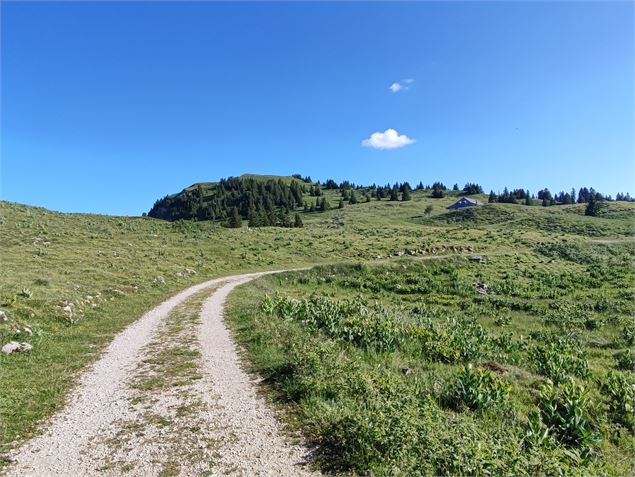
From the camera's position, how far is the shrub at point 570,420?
7195mm

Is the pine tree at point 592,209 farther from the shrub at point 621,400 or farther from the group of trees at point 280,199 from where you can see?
the shrub at point 621,400

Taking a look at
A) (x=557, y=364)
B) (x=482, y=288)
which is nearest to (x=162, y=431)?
(x=557, y=364)

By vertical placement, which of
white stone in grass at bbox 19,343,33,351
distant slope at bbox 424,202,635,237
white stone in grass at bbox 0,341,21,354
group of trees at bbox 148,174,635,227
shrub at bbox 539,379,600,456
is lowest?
shrub at bbox 539,379,600,456

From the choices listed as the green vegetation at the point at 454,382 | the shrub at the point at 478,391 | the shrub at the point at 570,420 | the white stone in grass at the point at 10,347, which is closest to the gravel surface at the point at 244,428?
the green vegetation at the point at 454,382

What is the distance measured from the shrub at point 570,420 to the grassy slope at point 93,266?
10681 millimetres

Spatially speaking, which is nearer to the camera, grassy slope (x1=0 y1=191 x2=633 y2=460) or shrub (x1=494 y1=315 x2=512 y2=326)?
grassy slope (x1=0 y1=191 x2=633 y2=460)

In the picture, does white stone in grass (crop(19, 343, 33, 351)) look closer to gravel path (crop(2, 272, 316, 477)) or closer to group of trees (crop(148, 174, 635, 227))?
gravel path (crop(2, 272, 316, 477))

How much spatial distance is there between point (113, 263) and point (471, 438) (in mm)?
29829

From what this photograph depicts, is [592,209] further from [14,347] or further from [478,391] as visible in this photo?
[14,347]

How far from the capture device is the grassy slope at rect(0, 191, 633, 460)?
32.4ft

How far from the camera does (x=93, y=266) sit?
27109mm

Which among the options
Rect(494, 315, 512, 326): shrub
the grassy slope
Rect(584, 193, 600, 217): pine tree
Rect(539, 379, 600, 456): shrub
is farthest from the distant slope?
Rect(539, 379, 600, 456): shrub

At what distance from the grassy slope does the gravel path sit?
2.43 feet

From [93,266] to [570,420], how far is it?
96.7ft
